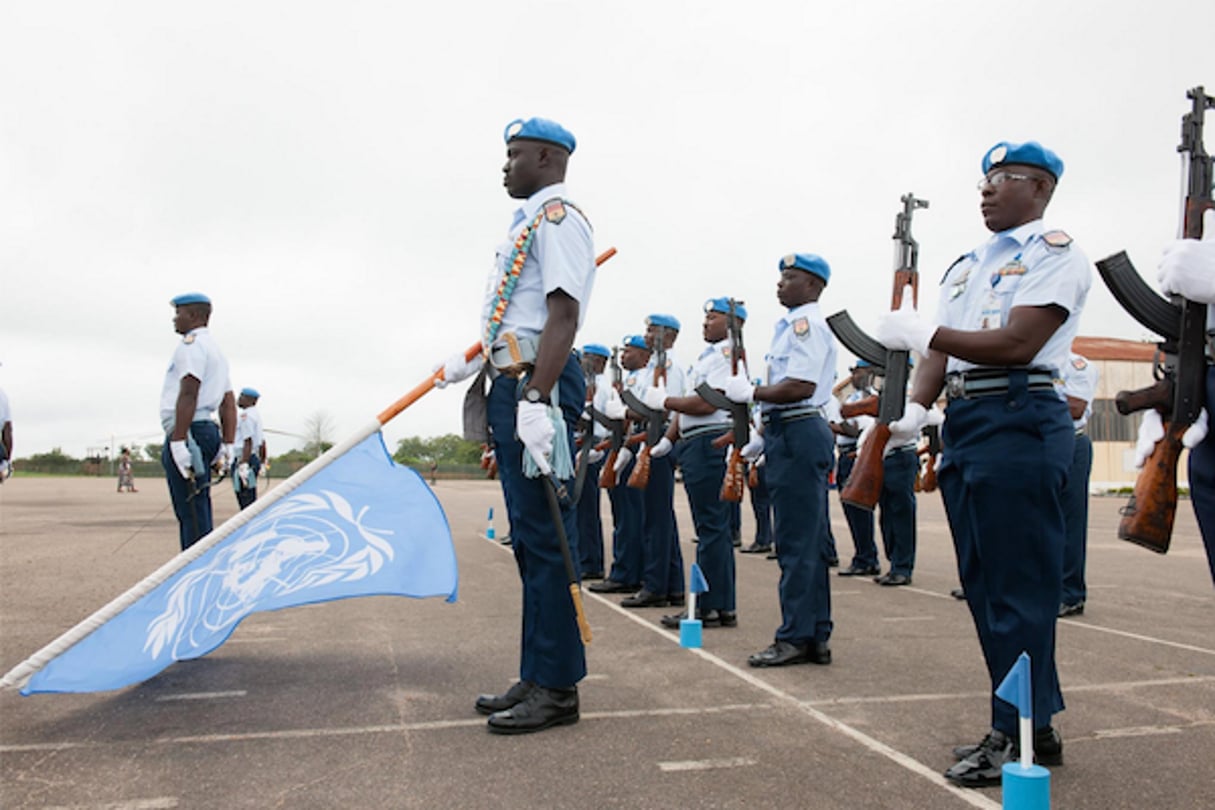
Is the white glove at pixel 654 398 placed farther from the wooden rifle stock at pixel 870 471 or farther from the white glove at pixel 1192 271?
the white glove at pixel 1192 271

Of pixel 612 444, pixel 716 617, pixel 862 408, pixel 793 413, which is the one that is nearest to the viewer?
pixel 862 408

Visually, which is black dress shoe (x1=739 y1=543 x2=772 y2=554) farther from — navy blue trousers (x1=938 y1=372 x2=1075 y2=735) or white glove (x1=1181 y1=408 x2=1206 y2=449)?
white glove (x1=1181 y1=408 x2=1206 y2=449)

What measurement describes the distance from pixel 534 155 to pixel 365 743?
2.54 m

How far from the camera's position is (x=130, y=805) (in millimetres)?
2953

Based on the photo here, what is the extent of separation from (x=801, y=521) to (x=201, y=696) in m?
3.14

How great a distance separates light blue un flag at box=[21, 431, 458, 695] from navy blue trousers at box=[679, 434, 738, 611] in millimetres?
2181

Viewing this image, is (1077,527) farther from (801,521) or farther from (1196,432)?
(1196,432)

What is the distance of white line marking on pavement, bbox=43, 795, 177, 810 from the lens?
2.92 meters

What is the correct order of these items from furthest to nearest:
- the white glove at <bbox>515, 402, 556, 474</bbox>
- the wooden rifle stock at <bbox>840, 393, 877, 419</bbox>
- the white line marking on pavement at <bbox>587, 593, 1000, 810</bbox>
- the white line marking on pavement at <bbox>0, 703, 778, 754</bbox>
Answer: the wooden rifle stock at <bbox>840, 393, 877, 419</bbox>, the white glove at <bbox>515, 402, 556, 474</bbox>, the white line marking on pavement at <bbox>0, 703, 778, 754</bbox>, the white line marking on pavement at <bbox>587, 593, 1000, 810</bbox>

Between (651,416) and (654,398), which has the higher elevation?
(654,398)

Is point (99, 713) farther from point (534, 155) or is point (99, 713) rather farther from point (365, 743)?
point (534, 155)

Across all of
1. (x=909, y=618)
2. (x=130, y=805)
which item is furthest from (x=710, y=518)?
(x=130, y=805)

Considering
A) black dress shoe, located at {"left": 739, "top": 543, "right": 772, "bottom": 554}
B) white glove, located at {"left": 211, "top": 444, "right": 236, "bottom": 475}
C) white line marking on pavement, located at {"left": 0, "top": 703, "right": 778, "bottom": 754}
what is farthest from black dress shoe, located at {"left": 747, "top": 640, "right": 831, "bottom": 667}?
black dress shoe, located at {"left": 739, "top": 543, "right": 772, "bottom": 554}

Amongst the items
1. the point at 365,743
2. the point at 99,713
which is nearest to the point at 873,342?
the point at 365,743
